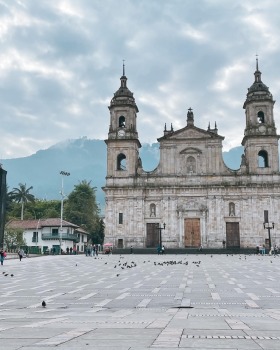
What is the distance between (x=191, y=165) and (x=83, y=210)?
40.1 m

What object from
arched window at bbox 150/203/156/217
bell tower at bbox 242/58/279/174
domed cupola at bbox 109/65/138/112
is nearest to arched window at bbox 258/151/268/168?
bell tower at bbox 242/58/279/174

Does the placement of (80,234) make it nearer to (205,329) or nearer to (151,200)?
(151,200)

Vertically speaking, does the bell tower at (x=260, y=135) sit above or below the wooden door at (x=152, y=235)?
above

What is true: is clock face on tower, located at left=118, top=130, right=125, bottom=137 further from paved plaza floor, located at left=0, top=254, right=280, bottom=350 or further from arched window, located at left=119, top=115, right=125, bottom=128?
paved plaza floor, located at left=0, top=254, right=280, bottom=350

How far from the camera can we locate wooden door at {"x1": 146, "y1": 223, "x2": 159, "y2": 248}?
209 feet

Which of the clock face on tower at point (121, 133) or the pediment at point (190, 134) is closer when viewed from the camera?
the pediment at point (190, 134)

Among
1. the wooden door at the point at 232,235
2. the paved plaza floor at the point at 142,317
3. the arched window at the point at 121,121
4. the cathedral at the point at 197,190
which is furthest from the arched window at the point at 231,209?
the paved plaza floor at the point at 142,317

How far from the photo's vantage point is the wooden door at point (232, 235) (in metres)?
62.5

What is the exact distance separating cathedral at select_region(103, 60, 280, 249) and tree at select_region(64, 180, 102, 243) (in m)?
32.2

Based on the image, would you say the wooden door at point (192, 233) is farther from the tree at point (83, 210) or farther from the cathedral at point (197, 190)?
the tree at point (83, 210)

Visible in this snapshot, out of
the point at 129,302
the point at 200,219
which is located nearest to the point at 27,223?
the point at 200,219

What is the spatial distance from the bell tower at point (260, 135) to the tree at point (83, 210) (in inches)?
1664

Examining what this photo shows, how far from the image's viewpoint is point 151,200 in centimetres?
6506

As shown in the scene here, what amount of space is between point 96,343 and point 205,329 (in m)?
2.06
